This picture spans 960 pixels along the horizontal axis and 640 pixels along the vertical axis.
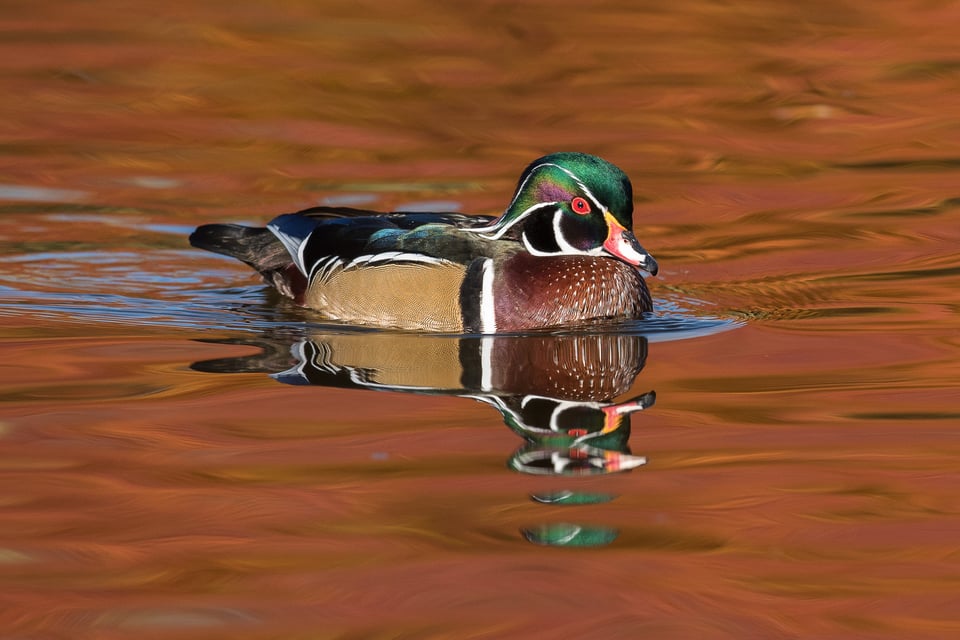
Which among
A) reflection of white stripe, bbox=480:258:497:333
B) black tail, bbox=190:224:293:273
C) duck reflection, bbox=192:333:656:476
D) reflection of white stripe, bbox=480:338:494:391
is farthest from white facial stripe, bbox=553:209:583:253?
black tail, bbox=190:224:293:273

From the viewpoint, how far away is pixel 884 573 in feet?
16.7

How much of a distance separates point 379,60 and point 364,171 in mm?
3320

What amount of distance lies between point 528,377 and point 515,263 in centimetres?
143

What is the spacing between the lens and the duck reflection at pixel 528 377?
6.04m

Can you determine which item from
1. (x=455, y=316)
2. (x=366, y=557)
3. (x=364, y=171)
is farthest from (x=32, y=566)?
(x=364, y=171)

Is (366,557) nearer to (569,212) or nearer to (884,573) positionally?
(884,573)

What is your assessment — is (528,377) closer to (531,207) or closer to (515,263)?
(515,263)

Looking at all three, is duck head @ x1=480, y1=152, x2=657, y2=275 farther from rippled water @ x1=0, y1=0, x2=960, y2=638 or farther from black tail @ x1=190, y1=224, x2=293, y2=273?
black tail @ x1=190, y1=224, x2=293, y2=273

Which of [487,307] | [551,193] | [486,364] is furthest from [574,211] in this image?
[486,364]

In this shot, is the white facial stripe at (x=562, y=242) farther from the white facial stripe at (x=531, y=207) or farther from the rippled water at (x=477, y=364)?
the rippled water at (x=477, y=364)

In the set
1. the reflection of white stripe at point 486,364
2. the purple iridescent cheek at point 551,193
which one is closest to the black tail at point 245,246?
the purple iridescent cheek at point 551,193

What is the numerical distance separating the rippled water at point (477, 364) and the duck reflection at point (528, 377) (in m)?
0.03

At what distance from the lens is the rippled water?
4.99 metres

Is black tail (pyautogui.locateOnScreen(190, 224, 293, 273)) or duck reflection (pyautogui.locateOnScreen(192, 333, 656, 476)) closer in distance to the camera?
duck reflection (pyautogui.locateOnScreen(192, 333, 656, 476))
